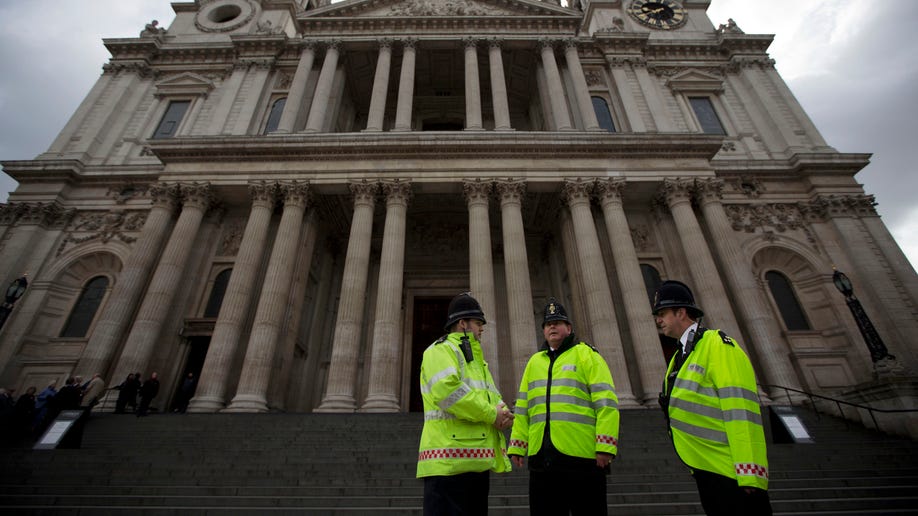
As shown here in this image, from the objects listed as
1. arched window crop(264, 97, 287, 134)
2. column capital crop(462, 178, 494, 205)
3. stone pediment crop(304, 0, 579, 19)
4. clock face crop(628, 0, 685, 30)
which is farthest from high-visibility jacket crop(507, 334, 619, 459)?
clock face crop(628, 0, 685, 30)

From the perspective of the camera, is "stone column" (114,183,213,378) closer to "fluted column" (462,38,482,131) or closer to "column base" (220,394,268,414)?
"column base" (220,394,268,414)

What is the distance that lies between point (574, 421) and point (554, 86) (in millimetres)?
18824

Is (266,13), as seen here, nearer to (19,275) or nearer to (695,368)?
(19,275)

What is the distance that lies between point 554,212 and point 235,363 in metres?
13.7

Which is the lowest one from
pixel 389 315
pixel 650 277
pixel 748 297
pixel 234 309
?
pixel 389 315

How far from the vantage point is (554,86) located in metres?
19.3

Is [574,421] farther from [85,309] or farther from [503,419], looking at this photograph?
[85,309]

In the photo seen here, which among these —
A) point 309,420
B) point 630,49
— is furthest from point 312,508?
point 630,49

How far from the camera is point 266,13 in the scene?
81.0ft

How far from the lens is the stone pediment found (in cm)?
2128

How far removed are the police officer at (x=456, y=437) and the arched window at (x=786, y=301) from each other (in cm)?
1812

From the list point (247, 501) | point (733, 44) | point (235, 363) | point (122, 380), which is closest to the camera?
point (247, 501)

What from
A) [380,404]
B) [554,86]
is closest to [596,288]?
[380,404]

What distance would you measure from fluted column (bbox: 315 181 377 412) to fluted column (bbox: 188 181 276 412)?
123 inches
